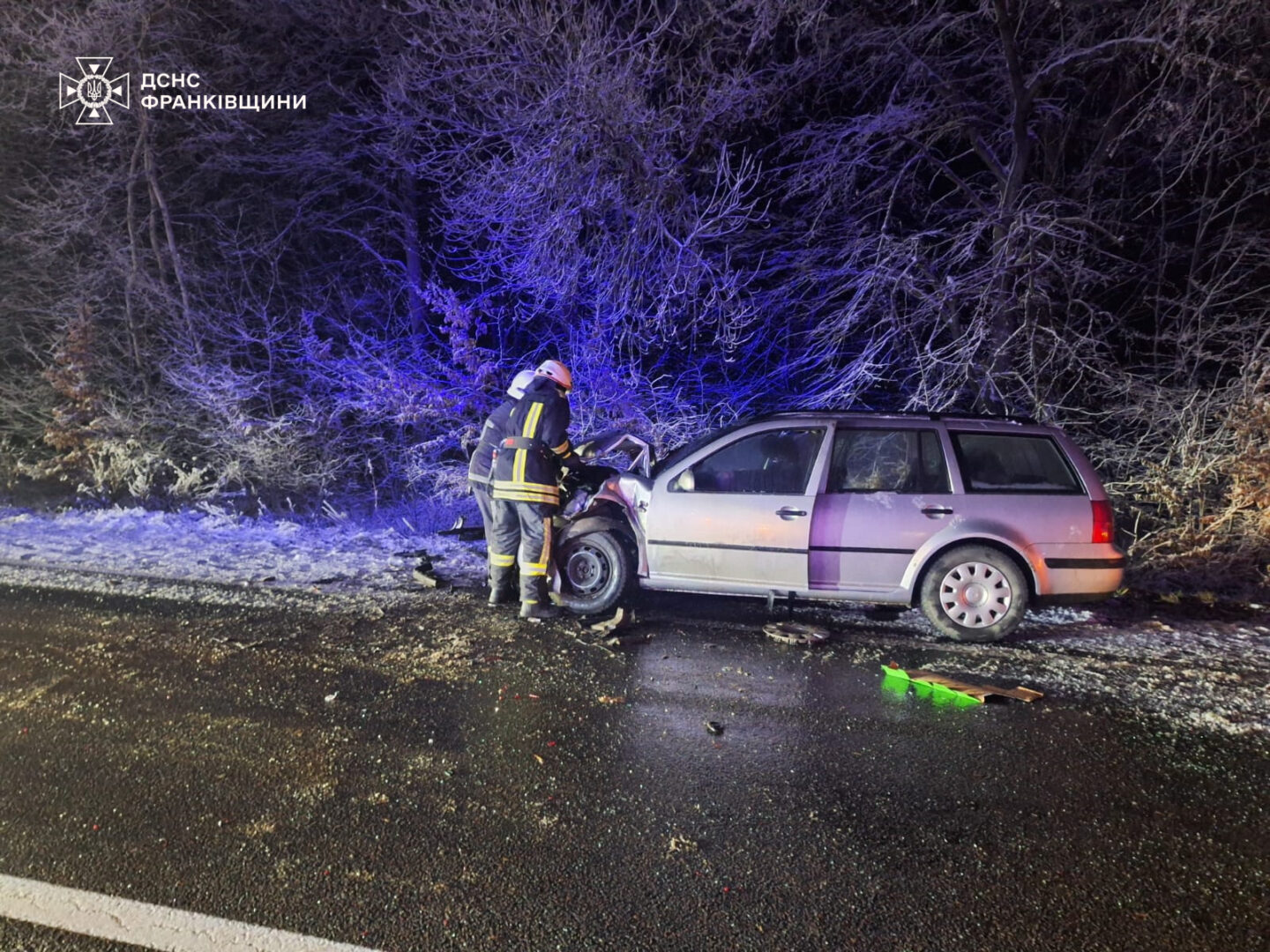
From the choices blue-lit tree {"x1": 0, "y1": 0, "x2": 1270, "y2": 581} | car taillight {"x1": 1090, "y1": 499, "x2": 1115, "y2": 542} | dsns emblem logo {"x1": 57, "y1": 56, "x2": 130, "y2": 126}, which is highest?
dsns emblem logo {"x1": 57, "y1": 56, "x2": 130, "y2": 126}

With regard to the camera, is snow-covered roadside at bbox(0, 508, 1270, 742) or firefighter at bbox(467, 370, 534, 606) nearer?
snow-covered roadside at bbox(0, 508, 1270, 742)

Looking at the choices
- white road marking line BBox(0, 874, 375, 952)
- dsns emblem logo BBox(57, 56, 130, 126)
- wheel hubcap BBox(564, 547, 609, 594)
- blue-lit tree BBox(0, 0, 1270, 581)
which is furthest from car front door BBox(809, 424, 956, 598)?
dsns emblem logo BBox(57, 56, 130, 126)

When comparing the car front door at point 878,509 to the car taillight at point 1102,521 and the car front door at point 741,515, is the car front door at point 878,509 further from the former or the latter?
the car taillight at point 1102,521

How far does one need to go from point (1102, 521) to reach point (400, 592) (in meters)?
5.35

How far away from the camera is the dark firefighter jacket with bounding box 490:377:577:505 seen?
5.72 m

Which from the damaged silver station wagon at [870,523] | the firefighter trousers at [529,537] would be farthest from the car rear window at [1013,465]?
the firefighter trousers at [529,537]

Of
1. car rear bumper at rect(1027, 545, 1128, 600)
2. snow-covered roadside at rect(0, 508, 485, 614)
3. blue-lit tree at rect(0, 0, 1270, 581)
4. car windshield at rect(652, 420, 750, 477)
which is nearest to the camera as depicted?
car rear bumper at rect(1027, 545, 1128, 600)

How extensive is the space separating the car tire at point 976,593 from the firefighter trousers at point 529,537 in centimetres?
277

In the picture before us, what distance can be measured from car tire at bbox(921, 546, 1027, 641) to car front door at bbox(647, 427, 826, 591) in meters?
0.93

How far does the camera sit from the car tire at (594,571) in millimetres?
5930

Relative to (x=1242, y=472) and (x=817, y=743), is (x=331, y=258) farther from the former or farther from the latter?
(x=1242, y=472)

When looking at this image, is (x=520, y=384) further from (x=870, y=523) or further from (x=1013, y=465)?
(x=1013, y=465)

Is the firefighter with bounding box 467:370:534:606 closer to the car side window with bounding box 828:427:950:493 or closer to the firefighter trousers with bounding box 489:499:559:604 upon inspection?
the firefighter trousers with bounding box 489:499:559:604

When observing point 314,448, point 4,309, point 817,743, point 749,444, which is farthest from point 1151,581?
point 4,309
